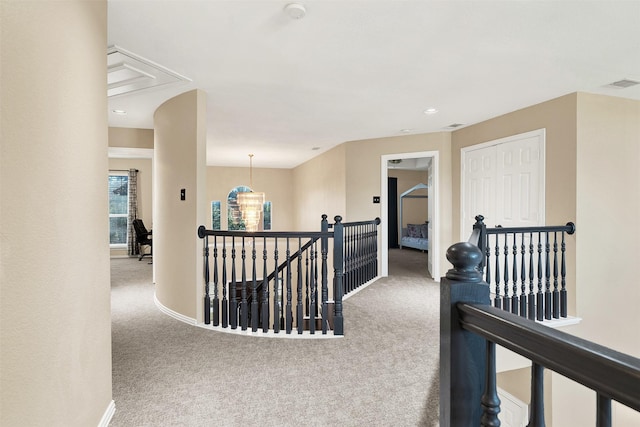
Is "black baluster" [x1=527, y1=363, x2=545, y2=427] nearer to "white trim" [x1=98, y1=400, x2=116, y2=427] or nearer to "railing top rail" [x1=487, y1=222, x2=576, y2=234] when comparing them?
"white trim" [x1=98, y1=400, x2=116, y2=427]

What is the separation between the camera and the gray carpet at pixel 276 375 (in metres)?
1.81

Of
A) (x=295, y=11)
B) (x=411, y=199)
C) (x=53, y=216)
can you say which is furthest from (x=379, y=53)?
(x=411, y=199)

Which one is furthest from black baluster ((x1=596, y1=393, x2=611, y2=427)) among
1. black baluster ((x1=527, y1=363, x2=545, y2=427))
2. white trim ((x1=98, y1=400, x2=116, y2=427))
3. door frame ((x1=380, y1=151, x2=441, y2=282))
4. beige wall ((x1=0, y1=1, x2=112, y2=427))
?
door frame ((x1=380, y1=151, x2=441, y2=282))

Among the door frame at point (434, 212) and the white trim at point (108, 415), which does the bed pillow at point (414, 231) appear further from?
the white trim at point (108, 415)

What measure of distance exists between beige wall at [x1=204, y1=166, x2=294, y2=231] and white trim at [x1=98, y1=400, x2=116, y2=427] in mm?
8188

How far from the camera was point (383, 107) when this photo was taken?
4035mm

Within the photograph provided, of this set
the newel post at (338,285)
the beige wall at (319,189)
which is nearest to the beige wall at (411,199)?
the beige wall at (319,189)

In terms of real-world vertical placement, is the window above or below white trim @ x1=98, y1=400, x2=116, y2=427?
above

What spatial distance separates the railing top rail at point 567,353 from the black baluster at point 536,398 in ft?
0.18

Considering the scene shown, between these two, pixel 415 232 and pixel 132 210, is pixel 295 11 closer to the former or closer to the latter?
pixel 132 210

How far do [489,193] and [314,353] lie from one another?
3.45 meters

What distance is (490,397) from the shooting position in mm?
749

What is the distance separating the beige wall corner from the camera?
333 cm

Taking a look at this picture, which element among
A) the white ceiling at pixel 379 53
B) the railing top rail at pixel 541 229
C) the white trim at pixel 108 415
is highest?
the white ceiling at pixel 379 53
